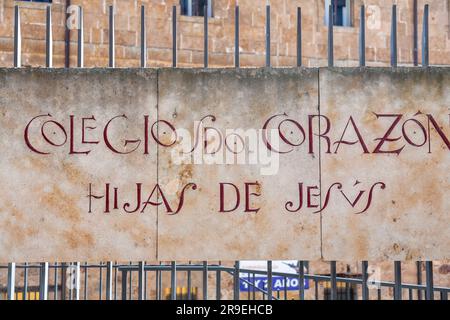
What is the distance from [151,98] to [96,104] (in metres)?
0.36

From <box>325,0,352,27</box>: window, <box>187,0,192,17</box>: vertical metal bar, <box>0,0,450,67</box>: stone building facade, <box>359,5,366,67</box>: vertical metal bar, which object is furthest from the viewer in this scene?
<box>325,0,352,27</box>: window

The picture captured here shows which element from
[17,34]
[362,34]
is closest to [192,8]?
[17,34]

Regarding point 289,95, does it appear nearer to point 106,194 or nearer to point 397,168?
point 397,168

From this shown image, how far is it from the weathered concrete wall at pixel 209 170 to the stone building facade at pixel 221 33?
872 cm

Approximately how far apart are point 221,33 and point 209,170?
34.0 ft

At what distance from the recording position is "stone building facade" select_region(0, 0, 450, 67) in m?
13.9

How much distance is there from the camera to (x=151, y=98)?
504 centimetres

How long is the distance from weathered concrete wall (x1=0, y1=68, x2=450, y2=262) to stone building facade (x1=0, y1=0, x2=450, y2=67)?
872 centimetres

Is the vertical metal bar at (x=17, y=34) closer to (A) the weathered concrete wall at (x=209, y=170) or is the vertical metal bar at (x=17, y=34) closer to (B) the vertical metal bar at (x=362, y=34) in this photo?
(A) the weathered concrete wall at (x=209, y=170)

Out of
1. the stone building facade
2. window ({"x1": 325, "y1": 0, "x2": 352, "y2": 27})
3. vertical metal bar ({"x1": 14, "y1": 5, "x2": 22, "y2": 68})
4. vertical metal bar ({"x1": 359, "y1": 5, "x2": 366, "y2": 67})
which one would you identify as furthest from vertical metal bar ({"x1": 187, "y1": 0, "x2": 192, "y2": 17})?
vertical metal bar ({"x1": 359, "y1": 5, "x2": 366, "y2": 67})

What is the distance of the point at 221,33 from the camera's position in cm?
1510

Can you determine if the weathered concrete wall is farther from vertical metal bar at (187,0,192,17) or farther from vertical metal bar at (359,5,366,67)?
vertical metal bar at (187,0,192,17)

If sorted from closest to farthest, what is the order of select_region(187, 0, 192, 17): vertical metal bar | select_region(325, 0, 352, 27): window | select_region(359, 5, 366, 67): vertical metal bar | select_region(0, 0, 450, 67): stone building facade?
select_region(359, 5, 366, 67): vertical metal bar, select_region(0, 0, 450, 67): stone building facade, select_region(187, 0, 192, 17): vertical metal bar, select_region(325, 0, 352, 27): window
